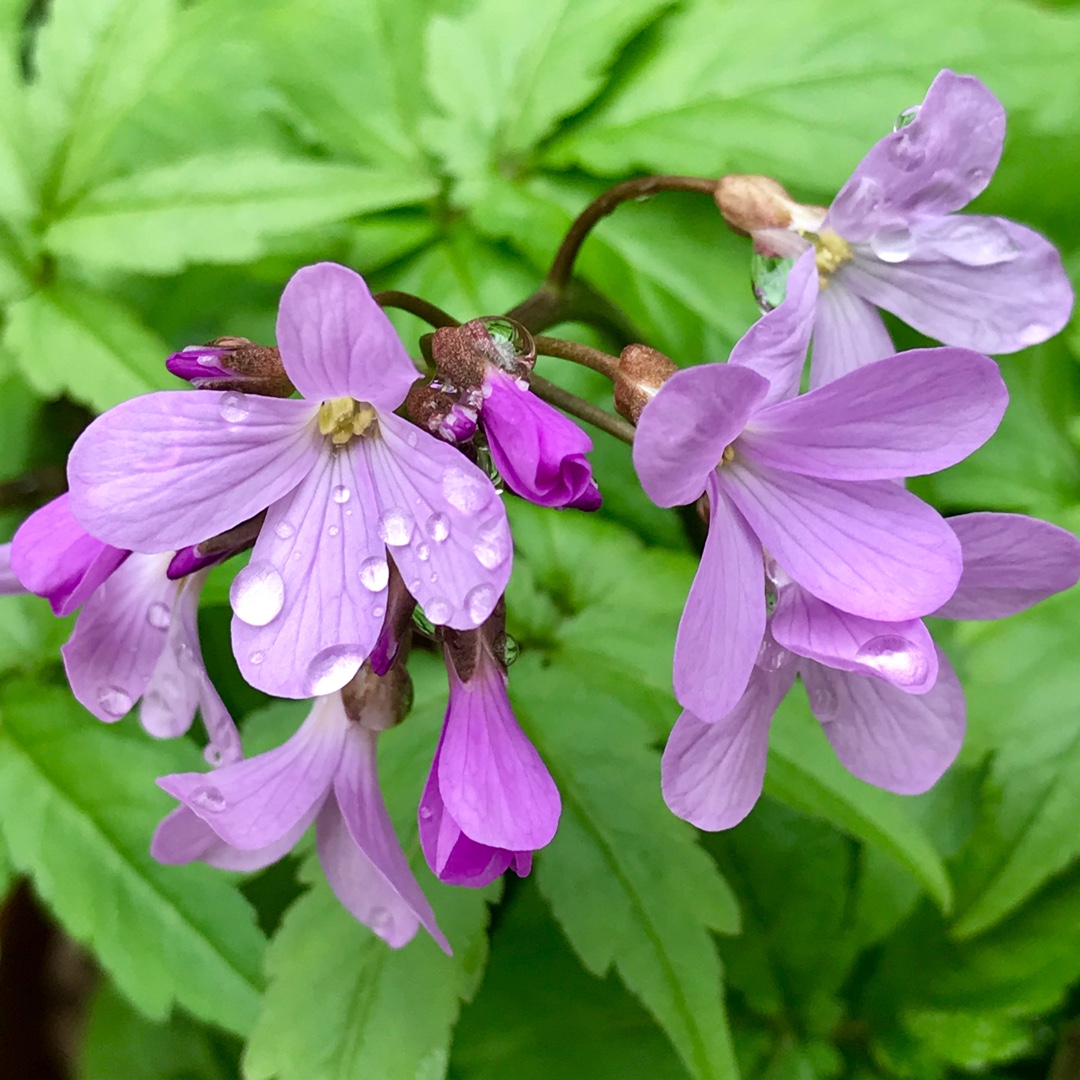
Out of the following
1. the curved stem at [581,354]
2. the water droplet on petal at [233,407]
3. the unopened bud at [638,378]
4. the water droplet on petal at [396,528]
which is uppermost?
the unopened bud at [638,378]

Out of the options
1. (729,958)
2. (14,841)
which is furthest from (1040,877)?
(14,841)

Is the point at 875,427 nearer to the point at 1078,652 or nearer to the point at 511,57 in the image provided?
the point at 1078,652

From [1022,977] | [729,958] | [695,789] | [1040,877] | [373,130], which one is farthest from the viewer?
[373,130]

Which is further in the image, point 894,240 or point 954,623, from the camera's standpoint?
point 954,623

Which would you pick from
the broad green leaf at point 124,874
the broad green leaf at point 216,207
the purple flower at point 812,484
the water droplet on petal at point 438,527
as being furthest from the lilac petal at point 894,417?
the broad green leaf at point 124,874

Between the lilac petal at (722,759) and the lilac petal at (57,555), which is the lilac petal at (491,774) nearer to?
the lilac petal at (722,759)

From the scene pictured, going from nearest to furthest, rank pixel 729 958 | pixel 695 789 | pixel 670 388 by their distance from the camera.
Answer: pixel 670 388 → pixel 695 789 → pixel 729 958
